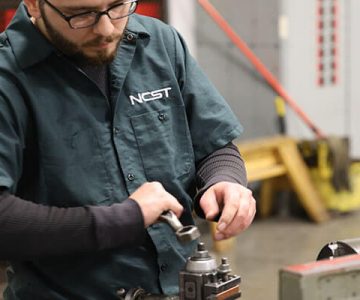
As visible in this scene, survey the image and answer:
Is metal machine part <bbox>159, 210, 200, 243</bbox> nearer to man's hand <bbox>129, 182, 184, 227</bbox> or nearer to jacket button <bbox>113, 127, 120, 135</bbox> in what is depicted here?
man's hand <bbox>129, 182, 184, 227</bbox>

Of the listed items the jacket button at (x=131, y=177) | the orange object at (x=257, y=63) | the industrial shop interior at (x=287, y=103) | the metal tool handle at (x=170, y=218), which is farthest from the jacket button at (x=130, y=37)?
the orange object at (x=257, y=63)

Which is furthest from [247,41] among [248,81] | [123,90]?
[123,90]

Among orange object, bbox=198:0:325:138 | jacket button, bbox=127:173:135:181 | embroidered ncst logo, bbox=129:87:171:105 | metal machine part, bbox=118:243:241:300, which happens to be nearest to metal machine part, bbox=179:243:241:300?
metal machine part, bbox=118:243:241:300

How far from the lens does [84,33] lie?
1.25 meters

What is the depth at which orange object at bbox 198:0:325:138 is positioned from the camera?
4012 mm

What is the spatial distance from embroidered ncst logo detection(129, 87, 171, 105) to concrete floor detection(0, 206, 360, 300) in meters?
1.70

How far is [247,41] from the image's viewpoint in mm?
4297

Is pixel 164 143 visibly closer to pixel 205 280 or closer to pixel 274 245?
pixel 205 280

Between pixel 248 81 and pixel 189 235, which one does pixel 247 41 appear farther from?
pixel 189 235

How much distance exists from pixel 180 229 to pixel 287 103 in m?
3.25

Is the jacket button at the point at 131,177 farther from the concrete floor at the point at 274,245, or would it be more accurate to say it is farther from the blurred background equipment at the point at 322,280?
the concrete floor at the point at 274,245

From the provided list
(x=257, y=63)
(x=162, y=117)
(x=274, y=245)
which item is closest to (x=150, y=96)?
(x=162, y=117)

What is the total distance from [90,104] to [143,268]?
33 centimetres

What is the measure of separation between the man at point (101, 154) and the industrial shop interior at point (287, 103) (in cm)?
226
